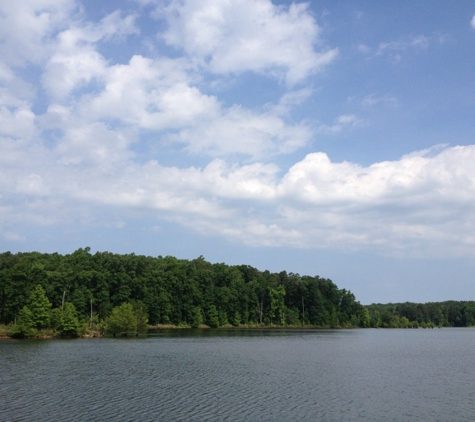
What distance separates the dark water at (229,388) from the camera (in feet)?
94.5

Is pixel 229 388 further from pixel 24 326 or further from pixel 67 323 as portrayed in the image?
pixel 67 323

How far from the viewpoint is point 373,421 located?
2728 cm

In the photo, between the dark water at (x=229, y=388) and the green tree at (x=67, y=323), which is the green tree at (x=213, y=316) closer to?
the green tree at (x=67, y=323)

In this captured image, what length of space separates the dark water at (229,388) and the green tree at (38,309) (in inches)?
1109

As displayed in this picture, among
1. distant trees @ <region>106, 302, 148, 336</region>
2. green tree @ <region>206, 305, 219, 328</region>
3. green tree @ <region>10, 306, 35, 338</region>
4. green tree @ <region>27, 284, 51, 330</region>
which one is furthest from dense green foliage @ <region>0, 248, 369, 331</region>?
distant trees @ <region>106, 302, 148, 336</region>

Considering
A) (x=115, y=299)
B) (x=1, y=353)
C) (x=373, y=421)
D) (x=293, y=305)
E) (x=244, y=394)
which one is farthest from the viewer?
(x=293, y=305)

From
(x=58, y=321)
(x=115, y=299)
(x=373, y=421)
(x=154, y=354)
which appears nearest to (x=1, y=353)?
(x=154, y=354)

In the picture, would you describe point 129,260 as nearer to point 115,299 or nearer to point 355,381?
point 115,299

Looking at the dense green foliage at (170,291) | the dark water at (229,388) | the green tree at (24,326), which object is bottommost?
the dark water at (229,388)

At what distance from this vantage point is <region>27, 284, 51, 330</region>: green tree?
89.1m

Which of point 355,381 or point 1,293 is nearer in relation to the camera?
point 355,381

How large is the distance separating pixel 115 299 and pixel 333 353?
264 ft

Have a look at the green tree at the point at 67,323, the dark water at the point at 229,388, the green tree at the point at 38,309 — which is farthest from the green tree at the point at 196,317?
the dark water at the point at 229,388

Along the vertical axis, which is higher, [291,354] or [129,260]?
[129,260]
